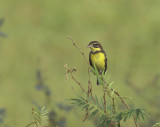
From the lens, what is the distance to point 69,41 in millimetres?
9141

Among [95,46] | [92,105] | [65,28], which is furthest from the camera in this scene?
[65,28]

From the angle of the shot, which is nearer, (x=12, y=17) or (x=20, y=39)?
(x=20, y=39)

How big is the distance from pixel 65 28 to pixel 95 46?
5763 millimetres

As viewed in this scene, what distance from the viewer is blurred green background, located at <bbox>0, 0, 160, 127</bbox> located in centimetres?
766

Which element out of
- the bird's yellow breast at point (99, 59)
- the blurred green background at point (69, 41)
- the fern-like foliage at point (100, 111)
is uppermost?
the blurred green background at point (69, 41)

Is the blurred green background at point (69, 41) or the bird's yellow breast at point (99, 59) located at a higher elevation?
the blurred green background at point (69, 41)

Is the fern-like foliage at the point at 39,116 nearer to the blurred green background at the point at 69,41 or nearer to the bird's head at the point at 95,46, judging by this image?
the bird's head at the point at 95,46

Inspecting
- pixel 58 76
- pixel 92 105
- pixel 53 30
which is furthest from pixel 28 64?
pixel 92 105

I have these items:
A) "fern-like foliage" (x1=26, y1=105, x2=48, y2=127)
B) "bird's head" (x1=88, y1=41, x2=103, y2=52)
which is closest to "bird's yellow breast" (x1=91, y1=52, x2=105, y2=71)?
"bird's head" (x1=88, y1=41, x2=103, y2=52)

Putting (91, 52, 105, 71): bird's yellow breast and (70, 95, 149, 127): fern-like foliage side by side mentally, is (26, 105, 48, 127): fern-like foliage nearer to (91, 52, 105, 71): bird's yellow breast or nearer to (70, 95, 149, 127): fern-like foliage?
(70, 95, 149, 127): fern-like foliage

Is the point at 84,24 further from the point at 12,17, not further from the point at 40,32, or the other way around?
the point at 12,17

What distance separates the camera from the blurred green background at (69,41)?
25.1ft

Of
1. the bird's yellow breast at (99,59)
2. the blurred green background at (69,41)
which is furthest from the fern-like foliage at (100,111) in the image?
the blurred green background at (69,41)

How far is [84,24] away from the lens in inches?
377
